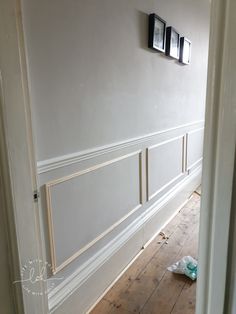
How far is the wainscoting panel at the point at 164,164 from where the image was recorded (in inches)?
90.3

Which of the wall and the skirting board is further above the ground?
the wall

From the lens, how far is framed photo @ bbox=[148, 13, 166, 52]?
Result: 1954mm

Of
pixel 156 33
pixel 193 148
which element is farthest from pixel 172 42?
pixel 193 148

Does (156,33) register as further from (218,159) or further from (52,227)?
(218,159)

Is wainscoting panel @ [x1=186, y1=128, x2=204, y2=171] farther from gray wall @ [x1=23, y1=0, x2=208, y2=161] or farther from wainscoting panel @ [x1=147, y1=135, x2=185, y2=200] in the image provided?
gray wall @ [x1=23, y1=0, x2=208, y2=161]

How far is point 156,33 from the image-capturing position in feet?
6.68

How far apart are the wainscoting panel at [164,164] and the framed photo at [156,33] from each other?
0.86 m

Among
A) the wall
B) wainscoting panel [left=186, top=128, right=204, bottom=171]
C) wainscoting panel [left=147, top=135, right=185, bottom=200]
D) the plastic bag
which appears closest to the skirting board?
the wall

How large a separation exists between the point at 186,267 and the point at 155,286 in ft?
1.01

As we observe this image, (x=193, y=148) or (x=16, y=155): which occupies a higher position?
(x=16, y=155)

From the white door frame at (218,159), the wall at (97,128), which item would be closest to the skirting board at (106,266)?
the wall at (97,128)

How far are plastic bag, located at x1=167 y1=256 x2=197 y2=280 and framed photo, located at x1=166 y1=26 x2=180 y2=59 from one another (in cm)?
183

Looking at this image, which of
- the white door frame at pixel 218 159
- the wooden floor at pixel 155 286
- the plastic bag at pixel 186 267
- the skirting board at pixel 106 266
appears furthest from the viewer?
the plastic bag at pixel 186 267

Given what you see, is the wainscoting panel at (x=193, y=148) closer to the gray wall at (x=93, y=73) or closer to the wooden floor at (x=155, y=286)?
the gray wall at (x=93, y=73)
